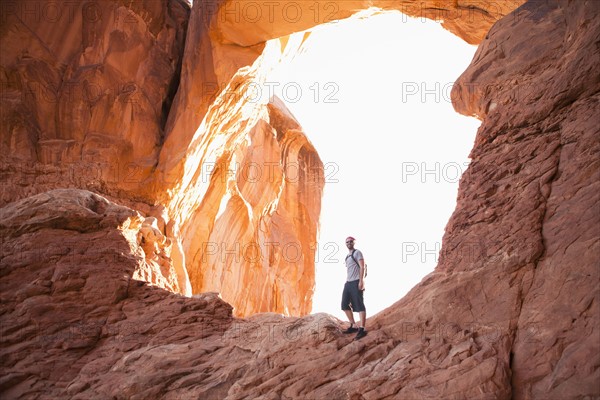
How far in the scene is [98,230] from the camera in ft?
32.8

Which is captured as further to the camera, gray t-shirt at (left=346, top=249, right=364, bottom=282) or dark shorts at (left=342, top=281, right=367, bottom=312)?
gray t-shirt at (left=346, top=249, right=364, bottom=282)

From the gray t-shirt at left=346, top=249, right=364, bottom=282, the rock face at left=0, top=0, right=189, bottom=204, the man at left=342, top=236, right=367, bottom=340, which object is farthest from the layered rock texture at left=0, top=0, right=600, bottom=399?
the gray t-shirt at left=346, top=249, right=364, bottom=282

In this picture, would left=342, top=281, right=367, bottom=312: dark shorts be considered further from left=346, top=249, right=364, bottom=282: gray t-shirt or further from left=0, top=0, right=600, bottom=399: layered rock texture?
left=0, top=0, right=600, bottom=399: layered rock texture

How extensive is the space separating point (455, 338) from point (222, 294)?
57.0 feet

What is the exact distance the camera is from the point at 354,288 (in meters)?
8.44

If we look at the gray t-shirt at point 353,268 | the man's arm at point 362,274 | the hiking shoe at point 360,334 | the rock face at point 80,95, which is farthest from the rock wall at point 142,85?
the hiking shoe at point 360,334

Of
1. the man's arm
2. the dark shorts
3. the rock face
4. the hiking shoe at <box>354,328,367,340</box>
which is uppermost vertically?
the rock face

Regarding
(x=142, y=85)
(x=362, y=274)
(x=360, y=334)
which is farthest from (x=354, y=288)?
(x=142, y=85)

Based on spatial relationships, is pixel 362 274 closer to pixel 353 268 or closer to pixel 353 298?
pixel 353 268

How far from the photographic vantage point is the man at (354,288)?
27.3ft

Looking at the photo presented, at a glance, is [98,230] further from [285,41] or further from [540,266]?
[285,41]

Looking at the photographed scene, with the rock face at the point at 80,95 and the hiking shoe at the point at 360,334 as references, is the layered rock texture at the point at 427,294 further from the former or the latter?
the rock face at the point at 80,95

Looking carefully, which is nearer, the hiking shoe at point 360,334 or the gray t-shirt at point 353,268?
the hiking shoe at point 360,334

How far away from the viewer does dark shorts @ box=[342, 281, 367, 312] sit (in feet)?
27.3
